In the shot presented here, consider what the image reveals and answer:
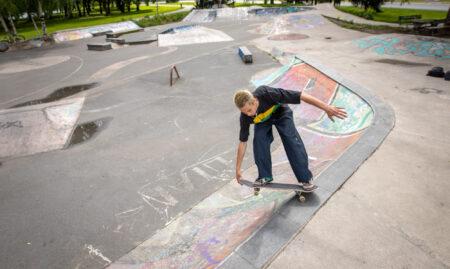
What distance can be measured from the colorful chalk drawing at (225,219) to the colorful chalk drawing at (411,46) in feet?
32.1

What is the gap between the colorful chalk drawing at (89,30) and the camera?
2863 cm

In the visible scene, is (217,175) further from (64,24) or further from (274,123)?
(64,24)

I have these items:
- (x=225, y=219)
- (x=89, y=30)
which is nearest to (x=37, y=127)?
(x=225, y=219)

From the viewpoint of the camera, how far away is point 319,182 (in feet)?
13.1

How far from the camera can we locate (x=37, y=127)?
8602 millimetres

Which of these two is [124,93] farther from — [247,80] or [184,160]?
[184,160]

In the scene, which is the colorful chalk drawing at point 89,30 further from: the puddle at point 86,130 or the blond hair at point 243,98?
the blond hair at point 243,98

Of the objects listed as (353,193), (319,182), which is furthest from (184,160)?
(353,193)

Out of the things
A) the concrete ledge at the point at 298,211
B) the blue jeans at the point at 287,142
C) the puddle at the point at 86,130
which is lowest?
the puddle at the point at 86,130

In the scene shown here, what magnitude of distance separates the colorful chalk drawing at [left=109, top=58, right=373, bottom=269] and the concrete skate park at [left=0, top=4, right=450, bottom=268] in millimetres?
24

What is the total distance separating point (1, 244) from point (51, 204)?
103 centimetres

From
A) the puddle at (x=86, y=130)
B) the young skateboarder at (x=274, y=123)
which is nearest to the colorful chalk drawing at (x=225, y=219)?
the young skateboarder at (x=274, y=123)

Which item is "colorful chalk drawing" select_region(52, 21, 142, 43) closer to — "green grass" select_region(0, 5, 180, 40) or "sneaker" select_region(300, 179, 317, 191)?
"green grass" select_region(0, 5, 180, 40)

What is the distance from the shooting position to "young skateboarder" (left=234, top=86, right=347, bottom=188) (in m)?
3.41
